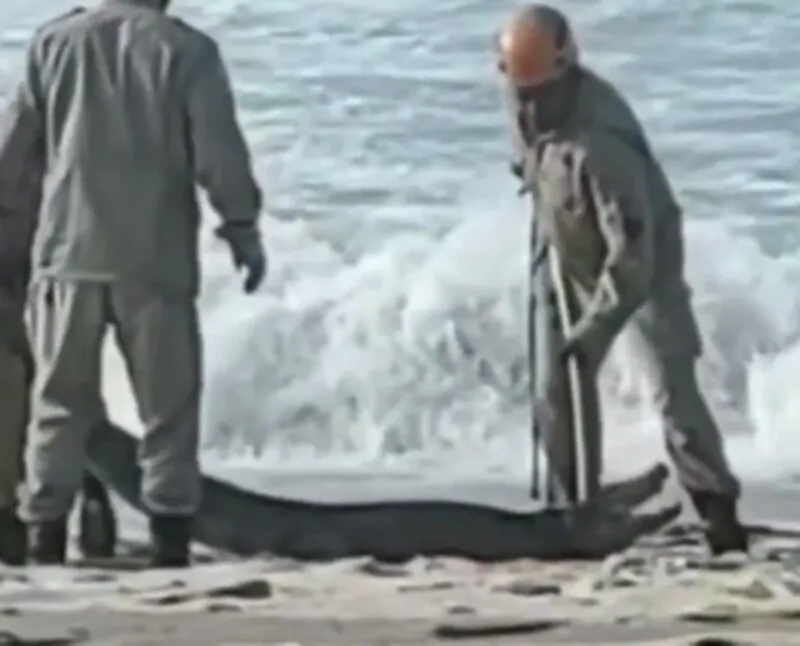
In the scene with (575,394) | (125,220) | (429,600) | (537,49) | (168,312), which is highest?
(537,49)

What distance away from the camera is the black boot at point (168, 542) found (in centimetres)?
223

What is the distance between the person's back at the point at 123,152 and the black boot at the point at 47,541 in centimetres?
27

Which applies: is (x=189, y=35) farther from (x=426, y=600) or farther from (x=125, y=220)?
(x=426, y=600)

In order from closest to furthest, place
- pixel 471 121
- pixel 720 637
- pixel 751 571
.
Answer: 1. pixel 720 637
2. pixel 751 571
3. pixel 471 121

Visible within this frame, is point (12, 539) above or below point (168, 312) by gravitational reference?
below

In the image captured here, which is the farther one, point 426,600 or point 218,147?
point 218,147

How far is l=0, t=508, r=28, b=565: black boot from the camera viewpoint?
2242mm

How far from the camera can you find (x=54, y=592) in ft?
7.14

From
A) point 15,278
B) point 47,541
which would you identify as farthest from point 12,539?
point 15,278

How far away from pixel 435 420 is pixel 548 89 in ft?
1.27

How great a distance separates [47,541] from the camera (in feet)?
7.34

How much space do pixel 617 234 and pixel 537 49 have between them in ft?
0.74

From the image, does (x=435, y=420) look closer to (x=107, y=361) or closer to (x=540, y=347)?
(x=540, y=347)

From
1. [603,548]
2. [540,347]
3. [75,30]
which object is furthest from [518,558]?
[75,30]
